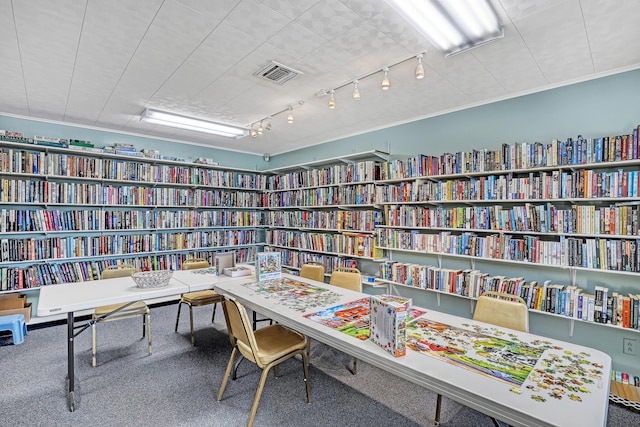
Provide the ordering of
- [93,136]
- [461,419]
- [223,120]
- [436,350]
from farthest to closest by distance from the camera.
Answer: [93,136], [223,120], [461,419], [436,350]

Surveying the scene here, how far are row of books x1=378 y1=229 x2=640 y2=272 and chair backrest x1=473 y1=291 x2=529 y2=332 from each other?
0.98 metres

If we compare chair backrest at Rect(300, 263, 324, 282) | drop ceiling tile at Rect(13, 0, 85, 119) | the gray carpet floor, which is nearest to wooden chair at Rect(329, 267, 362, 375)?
chair backrest at Rect(300, 263, 324, 282)

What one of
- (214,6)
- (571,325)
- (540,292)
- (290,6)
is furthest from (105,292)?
(571,325)

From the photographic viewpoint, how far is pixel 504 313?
2.02 metres

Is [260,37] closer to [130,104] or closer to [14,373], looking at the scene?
[130,104]

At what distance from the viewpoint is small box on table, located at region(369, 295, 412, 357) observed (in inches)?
55.5

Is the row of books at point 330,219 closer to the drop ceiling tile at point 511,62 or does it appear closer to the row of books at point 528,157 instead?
the row of books at point 528,157

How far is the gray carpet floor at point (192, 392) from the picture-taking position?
2068mm

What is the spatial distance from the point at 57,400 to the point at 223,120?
3179 millimetres

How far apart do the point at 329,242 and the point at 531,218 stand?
2558mm

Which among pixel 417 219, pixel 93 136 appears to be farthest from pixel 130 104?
pixel 417 219

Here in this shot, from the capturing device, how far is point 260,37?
7.09 ft

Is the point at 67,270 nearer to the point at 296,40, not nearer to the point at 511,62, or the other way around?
the point at 296,40

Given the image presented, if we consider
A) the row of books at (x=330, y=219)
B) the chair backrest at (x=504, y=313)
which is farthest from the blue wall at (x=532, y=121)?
the chair backrest at (x=504, y=313)
